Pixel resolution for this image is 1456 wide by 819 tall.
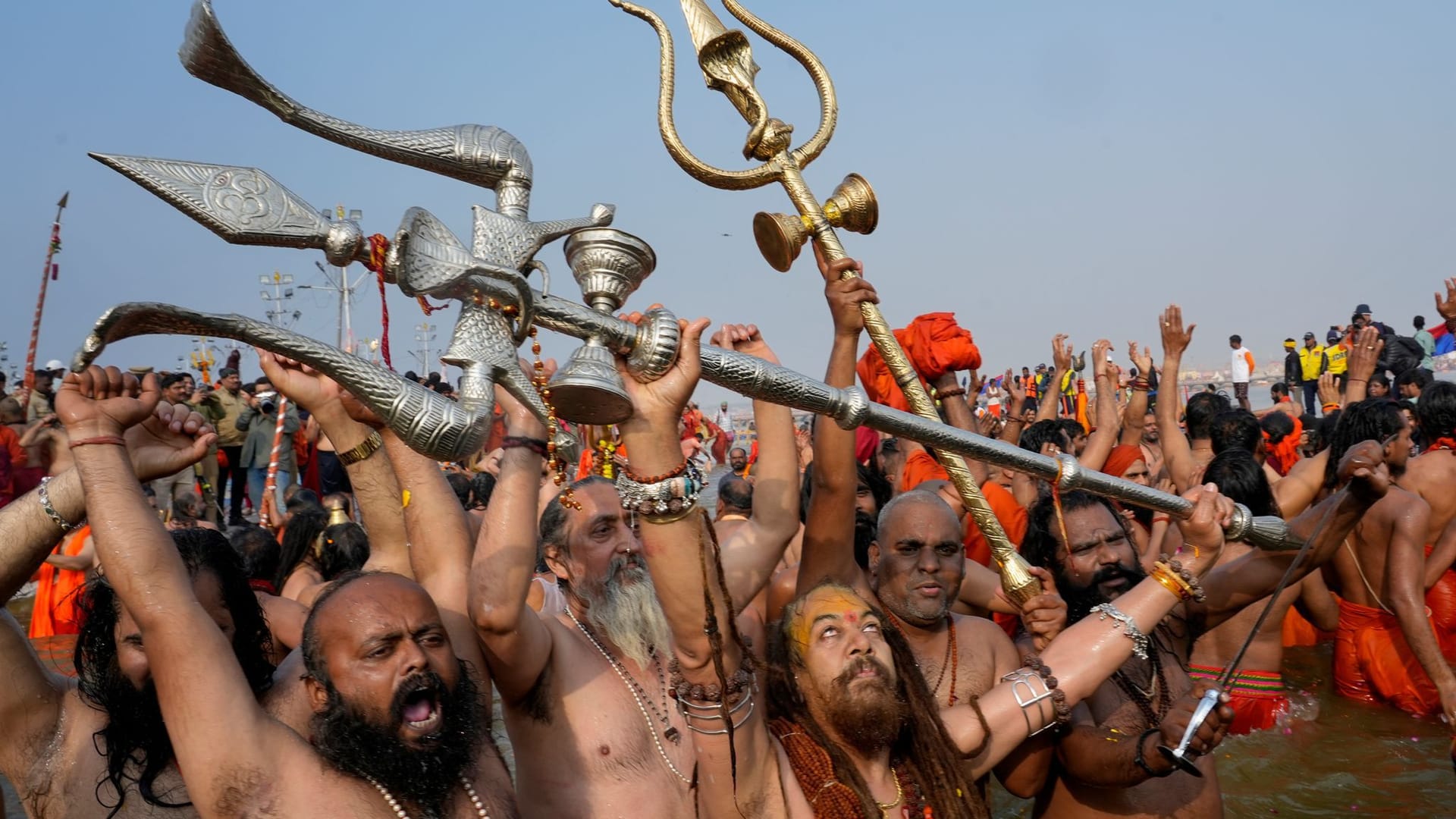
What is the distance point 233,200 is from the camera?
176 cm

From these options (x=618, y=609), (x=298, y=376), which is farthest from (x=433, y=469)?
(x=618, y=609)

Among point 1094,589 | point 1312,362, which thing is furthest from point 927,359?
point 1312,362

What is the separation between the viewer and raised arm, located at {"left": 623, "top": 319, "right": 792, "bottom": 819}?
2.23m

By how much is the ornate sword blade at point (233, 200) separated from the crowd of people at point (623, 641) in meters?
0.58

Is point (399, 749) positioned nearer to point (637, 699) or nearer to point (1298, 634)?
point (637, 699)

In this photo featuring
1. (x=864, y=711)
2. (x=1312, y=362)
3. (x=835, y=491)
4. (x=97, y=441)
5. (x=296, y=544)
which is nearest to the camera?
(x=97, y=441)

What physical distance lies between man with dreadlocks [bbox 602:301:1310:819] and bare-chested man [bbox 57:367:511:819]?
55 cm

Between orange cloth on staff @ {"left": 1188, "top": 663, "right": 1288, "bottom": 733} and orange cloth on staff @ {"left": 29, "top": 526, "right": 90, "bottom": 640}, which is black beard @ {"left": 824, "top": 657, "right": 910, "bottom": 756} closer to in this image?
orange cloth on staff @ {"left": 1188, "top": 663, "right": 1288, "bottom": 733}

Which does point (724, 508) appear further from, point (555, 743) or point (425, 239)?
point (425, 239)

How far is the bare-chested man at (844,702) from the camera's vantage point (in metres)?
2.55

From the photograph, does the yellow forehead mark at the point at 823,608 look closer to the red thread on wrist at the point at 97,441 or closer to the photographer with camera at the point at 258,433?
the red thread on wrist at the point at 97,441

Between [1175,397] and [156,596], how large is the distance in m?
5.74

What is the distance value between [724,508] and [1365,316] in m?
12.4

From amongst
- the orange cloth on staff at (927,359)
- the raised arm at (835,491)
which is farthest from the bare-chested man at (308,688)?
the orange cloth on staff at (927,359)
